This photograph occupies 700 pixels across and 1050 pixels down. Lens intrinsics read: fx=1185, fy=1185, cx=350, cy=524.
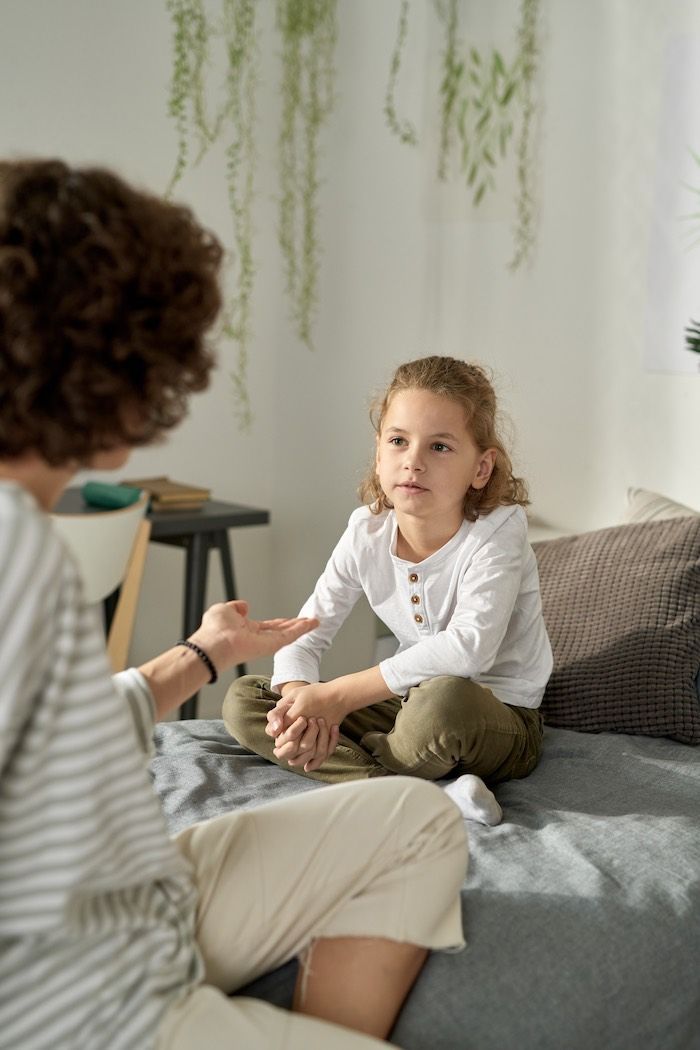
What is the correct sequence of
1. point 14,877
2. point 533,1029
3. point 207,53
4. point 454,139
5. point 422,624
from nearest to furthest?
point 14,877, point 533,1029, point 422,624, point 454,139, point 207,53

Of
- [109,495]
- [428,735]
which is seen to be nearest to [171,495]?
[109,495]

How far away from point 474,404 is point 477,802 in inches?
27.8

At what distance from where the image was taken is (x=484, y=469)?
2037mm

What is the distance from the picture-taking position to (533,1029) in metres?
1.22

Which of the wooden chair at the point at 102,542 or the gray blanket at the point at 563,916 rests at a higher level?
the wooden chair at the point at 102,542

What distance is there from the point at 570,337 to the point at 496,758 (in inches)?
55.6

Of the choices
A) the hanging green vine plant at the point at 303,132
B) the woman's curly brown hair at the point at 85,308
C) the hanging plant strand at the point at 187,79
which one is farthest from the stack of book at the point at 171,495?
the woman's curly brown hair at the point at 85,308

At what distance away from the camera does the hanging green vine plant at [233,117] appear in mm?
3422

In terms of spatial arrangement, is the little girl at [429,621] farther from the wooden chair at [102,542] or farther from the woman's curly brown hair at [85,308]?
the woman's curly brown hair at [85,308]

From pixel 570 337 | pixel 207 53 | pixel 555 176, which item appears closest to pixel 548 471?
pixel 570 337

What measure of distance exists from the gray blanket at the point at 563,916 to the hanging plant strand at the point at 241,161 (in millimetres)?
2080

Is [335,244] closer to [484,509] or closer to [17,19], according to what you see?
[17,19]

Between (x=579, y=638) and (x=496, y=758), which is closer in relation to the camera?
(x=496, y=758)

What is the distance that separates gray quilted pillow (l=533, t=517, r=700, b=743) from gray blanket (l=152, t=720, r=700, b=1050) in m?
0.23
